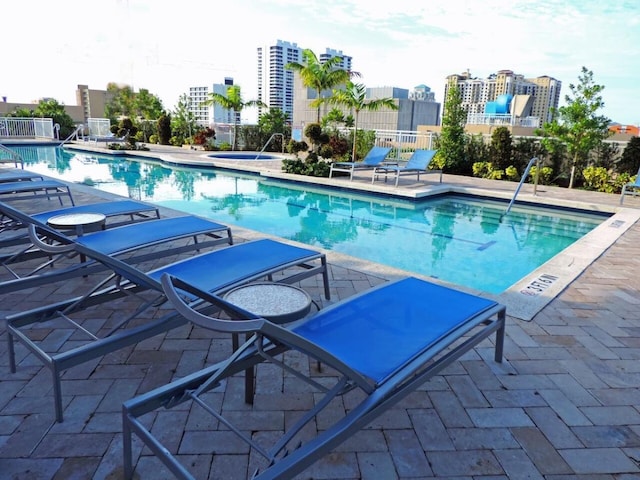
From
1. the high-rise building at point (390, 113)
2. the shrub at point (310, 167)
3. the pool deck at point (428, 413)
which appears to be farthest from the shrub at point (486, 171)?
the high-rise building at point (390, 113)

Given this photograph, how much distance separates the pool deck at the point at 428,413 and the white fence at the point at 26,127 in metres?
22.2

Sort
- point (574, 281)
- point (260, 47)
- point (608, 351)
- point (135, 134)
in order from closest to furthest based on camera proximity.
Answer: point (608, 351)
point (574, 281)
point (135, 134)
point (260, 47)

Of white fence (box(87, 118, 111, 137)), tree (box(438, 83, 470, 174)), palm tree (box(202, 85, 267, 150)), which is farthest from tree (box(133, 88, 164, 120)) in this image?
tree (box(438, 83, 470, 174))

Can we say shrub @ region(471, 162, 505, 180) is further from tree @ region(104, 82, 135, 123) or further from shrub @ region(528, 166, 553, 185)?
tree @ region(104, 82, 135, 123)

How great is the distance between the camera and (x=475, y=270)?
566 cm

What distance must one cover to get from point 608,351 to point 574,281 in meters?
1.36

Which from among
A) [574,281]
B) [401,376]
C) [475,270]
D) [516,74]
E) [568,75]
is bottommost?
[475,270]

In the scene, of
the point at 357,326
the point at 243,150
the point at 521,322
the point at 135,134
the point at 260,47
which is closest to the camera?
the point at 357,326

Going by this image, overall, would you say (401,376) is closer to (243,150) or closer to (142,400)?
(142,400)

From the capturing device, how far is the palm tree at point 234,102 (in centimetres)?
1845

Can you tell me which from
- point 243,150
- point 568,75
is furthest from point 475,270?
point 243,150

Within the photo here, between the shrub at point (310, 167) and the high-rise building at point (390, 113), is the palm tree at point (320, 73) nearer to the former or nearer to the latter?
the shrub at point (310, 167)

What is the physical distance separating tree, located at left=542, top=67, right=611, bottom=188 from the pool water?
2.56 m

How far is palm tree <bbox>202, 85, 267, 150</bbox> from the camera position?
60.5ft
